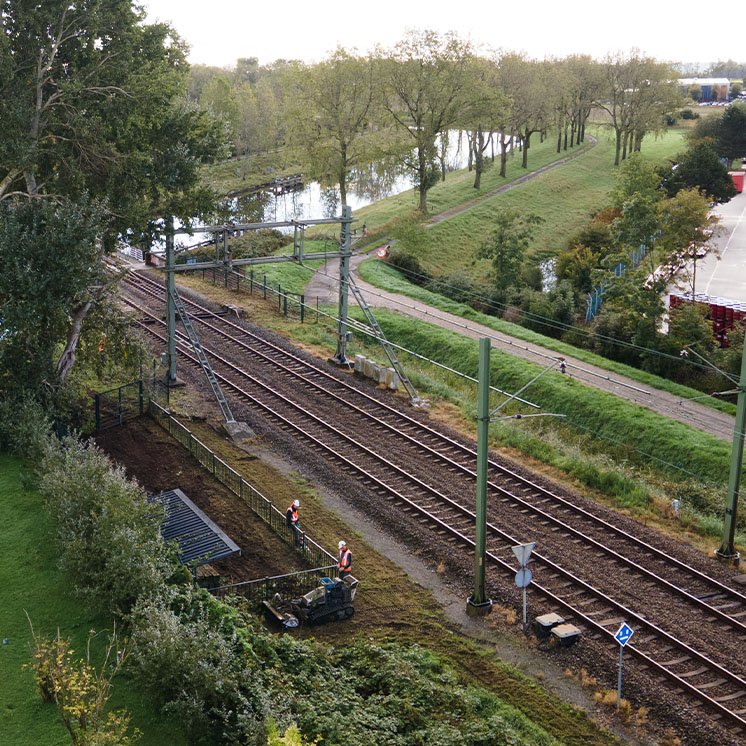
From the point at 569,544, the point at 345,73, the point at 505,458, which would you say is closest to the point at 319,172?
the point at 345,73

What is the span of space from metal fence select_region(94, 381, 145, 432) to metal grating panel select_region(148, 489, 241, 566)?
762 cm

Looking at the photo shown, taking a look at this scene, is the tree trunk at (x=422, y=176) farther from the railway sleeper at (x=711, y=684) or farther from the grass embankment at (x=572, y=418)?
the railway sleeper at (x=711, y=684)

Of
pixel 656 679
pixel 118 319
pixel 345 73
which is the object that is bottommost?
pixel 656 679

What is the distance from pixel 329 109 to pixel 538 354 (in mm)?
31623

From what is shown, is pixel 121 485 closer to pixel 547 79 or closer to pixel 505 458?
pixel 505 458

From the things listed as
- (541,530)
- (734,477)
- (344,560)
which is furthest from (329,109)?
(344,560)

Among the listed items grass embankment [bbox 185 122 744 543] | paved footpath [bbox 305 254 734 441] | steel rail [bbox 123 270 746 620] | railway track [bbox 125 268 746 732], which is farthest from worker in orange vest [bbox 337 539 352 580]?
paved footpath [bbox 305 254 734 441]

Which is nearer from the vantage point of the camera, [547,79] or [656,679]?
[656,679]

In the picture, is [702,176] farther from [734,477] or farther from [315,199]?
[734,477]

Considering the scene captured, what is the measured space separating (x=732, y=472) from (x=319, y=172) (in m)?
47.6

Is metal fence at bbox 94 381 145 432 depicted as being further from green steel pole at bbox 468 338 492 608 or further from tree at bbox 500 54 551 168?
tree at bbox 500 54 551 168

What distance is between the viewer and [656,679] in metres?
18.3

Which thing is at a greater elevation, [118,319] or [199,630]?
[118,319]

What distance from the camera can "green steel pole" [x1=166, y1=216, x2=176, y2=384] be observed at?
101ft
